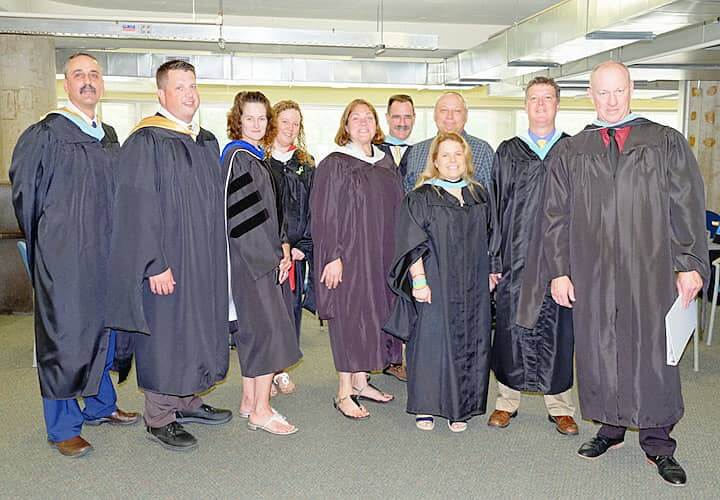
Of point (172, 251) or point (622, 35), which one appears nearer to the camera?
point (172, 251)

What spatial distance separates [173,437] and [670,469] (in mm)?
2137

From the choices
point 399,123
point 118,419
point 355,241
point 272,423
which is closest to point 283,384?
point 272,423

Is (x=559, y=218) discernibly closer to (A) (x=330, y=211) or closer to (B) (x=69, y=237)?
(A) (x=330, y=211)

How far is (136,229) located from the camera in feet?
9.84

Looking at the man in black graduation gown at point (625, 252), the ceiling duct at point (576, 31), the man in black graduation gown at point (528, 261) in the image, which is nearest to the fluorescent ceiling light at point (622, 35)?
the ceiling duct at point (576, 31)

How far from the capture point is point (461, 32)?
9359 millimetres

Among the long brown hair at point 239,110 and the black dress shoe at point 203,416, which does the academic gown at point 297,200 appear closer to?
the long brown hair at point 239,110

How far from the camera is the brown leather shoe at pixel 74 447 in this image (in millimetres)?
3201

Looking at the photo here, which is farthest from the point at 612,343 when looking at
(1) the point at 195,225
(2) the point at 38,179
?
(2) the point at 38,179

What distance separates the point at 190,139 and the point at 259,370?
1094mm

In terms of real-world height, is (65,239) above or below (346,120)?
below

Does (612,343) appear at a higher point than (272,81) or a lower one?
lower

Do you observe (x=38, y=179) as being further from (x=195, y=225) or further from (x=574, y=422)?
(x=574, y=422)

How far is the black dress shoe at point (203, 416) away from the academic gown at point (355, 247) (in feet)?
2.11
